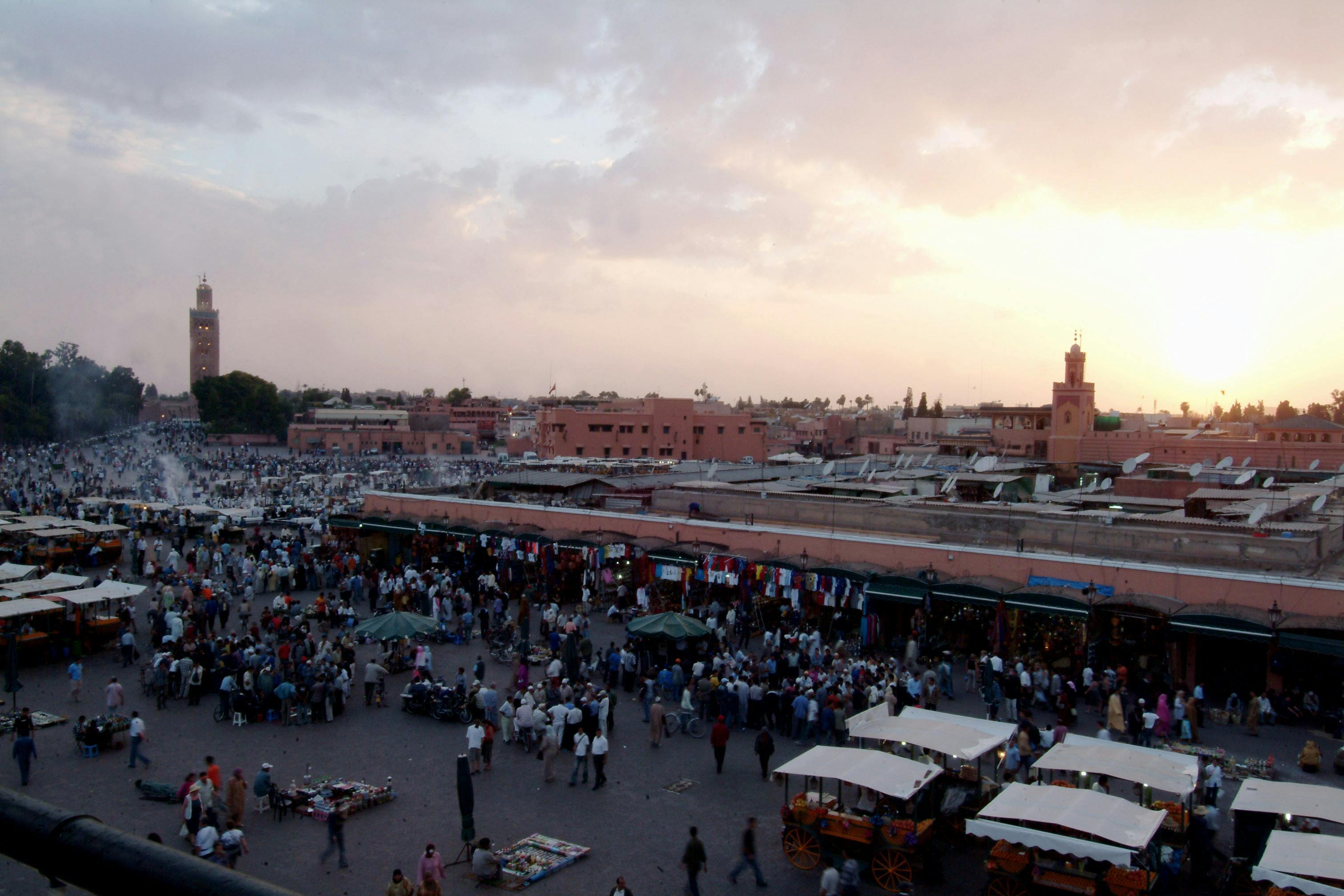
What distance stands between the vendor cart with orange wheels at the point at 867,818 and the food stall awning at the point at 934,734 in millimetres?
438

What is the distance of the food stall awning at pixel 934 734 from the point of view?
10.8m

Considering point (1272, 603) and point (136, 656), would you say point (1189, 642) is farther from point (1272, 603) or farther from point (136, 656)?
point (136, 656)

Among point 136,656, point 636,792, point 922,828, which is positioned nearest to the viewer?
point 922,828

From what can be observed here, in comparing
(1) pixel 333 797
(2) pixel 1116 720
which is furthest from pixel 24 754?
(2) pixel 1116 720

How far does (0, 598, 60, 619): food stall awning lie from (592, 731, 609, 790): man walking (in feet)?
40.6

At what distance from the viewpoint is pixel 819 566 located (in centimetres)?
1994

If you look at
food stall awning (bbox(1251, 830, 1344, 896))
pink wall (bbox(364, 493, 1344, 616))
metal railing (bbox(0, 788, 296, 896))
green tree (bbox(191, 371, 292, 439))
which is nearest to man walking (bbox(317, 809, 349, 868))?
food stall awning (bbox(1251, 830, 1344, 896))

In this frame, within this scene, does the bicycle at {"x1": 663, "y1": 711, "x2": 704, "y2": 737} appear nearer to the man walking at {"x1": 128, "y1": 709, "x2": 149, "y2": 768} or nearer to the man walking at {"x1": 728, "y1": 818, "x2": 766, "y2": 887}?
the man walking at {"x1": 728, "y1": 818, "x2": 766, "y2": 887}

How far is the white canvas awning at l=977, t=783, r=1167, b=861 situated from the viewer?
8.91 m

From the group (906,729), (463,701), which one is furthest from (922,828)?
(463,701)

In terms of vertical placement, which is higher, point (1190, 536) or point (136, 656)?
point (1190, 536)

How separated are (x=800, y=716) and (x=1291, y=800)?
654 cm

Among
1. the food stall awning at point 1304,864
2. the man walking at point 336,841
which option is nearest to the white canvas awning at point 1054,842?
the food stall awning at point 1304,864

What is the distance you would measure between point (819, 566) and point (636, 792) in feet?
28.7
